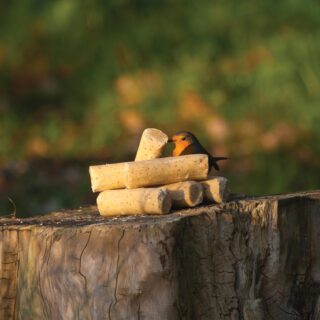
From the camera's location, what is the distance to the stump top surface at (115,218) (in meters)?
3.94

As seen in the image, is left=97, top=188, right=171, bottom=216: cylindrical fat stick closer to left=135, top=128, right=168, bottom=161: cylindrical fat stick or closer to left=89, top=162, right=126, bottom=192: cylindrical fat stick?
left=89, top=162, right=126, bottom=192: cylindrical fat stick

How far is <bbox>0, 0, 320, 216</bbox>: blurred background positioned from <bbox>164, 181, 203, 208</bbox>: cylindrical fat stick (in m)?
4.13

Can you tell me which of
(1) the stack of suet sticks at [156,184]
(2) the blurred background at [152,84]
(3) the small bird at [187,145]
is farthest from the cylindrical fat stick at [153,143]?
(2) the blurred background at [152,84]

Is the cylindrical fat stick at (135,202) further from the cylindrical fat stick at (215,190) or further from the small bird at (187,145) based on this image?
the small bird at (187,145)

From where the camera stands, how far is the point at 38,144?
374 inches

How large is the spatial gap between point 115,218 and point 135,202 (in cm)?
11

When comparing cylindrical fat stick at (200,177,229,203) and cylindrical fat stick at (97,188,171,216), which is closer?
cylindrical fat stick at (97,188,171,216)

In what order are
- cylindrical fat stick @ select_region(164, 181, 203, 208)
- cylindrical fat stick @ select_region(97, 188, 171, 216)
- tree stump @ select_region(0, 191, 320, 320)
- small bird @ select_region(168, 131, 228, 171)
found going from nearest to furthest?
tree stump @ select_region(0, 191, 320, 320), cylindrical fat stick @ select_region(97, 188, 171, 216), cylindrical fat stick @ select_region(164, 181, 203, 208), small bird @ select_region(168, 131, 228, 171)

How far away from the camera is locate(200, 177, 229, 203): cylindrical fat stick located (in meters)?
4.24

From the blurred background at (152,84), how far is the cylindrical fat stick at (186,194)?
4129 mm

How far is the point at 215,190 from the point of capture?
4242 mm

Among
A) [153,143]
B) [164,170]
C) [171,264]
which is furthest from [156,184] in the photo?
[171,264]

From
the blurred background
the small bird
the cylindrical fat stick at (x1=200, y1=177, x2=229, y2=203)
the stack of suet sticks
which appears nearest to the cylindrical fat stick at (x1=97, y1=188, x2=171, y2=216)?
the stack of suet sticks

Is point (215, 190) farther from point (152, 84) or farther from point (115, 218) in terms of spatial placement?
point (152, 84)
